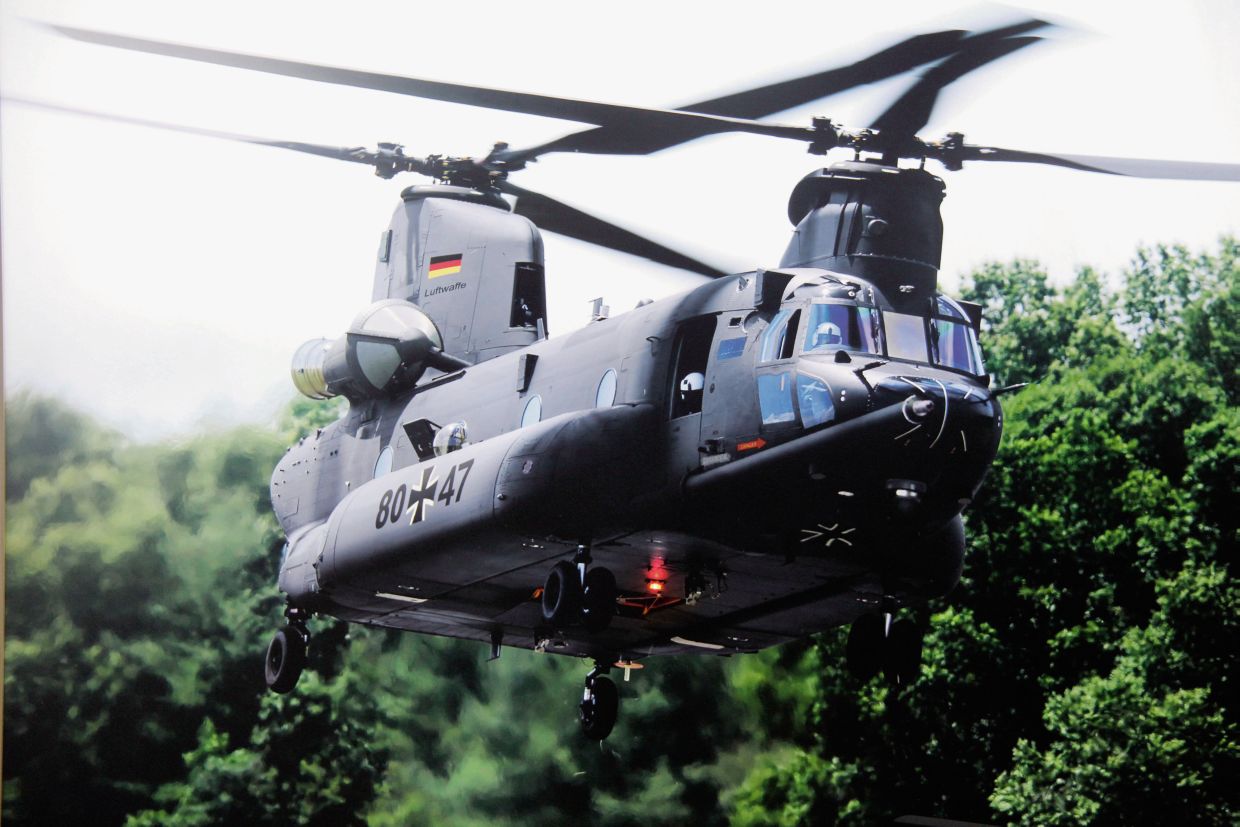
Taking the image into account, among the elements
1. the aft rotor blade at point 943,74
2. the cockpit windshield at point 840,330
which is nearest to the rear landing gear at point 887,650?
the cockpit windshield at point 840,330

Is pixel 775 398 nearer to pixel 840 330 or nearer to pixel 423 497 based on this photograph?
pixel 840 330

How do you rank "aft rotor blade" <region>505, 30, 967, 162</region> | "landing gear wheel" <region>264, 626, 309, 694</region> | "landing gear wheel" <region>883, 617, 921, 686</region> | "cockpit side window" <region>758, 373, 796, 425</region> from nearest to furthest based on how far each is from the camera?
"aft rotor blade" <region>505, 30, 967, 162</region>
"cockpit side window" <region>758, 373, 796, 425</region>
"landing gear wheel" <region>883, 617, 921, 686</region>
"landing gear wheel" <region>264, 626, 309, 694</region>

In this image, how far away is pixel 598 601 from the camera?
408 inches

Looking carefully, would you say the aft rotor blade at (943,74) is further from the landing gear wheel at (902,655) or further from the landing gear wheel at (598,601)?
the landing gear wheel at (598,601)

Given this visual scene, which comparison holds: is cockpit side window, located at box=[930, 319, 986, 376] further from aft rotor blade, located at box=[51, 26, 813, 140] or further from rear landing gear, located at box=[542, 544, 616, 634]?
rear landing gear, located at box=[542, 544, 616, 634]

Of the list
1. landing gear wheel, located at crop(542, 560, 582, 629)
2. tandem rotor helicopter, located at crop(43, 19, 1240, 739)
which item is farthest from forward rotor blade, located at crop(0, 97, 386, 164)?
landing gear wheel, located at crop(542, 560, 582, 629)

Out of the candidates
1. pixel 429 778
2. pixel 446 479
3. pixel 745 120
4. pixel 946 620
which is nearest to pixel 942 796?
pixel 946 620

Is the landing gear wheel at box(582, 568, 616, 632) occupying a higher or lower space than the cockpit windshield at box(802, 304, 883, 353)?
lower

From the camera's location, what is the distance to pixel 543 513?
1023cm

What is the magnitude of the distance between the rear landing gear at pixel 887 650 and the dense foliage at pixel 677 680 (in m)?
6.41

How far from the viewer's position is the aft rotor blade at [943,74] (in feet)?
30.2

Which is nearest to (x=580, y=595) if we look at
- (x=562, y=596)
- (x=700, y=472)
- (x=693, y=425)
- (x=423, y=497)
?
(x=562, y=596)

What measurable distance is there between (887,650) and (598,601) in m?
1.65

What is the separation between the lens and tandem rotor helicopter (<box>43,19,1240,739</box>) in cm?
942
